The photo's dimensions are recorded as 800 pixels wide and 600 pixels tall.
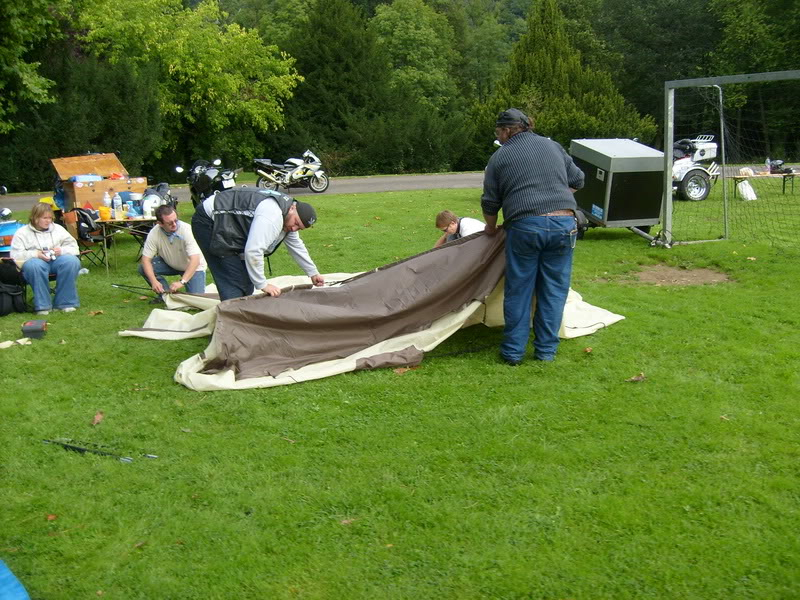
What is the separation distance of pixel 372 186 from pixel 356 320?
1747 centimetres

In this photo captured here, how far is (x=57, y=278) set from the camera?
836 centimetres

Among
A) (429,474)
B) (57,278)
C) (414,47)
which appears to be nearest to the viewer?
(429,474)

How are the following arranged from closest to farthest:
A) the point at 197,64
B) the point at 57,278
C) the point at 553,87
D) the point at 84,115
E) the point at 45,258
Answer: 1. the point at 45,258
2. the point at 57,278
3. the point at 84,115
4. the point at 197,64
5. the point at 553,87

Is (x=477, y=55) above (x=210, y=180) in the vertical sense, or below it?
above

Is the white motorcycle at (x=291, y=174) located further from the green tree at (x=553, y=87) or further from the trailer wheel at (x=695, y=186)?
the green tree at (x=553, y=87)

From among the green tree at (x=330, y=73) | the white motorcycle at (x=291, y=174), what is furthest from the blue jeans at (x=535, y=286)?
the green tree at (x=330, y=73)

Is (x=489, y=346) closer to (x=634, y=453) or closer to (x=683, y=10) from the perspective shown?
(x=634, y=453)

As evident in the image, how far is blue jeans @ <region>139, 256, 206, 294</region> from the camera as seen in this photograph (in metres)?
Result: 8.15

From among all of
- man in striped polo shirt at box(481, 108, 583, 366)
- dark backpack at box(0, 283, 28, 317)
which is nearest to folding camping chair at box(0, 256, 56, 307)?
dark backpack at box(0, 283, 28, 317)

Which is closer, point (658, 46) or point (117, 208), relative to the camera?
point (117, 208)

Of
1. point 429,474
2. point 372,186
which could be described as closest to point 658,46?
point 372,186

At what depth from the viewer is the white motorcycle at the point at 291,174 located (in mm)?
19062

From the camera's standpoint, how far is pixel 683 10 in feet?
141

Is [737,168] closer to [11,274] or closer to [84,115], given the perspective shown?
[11,274]
